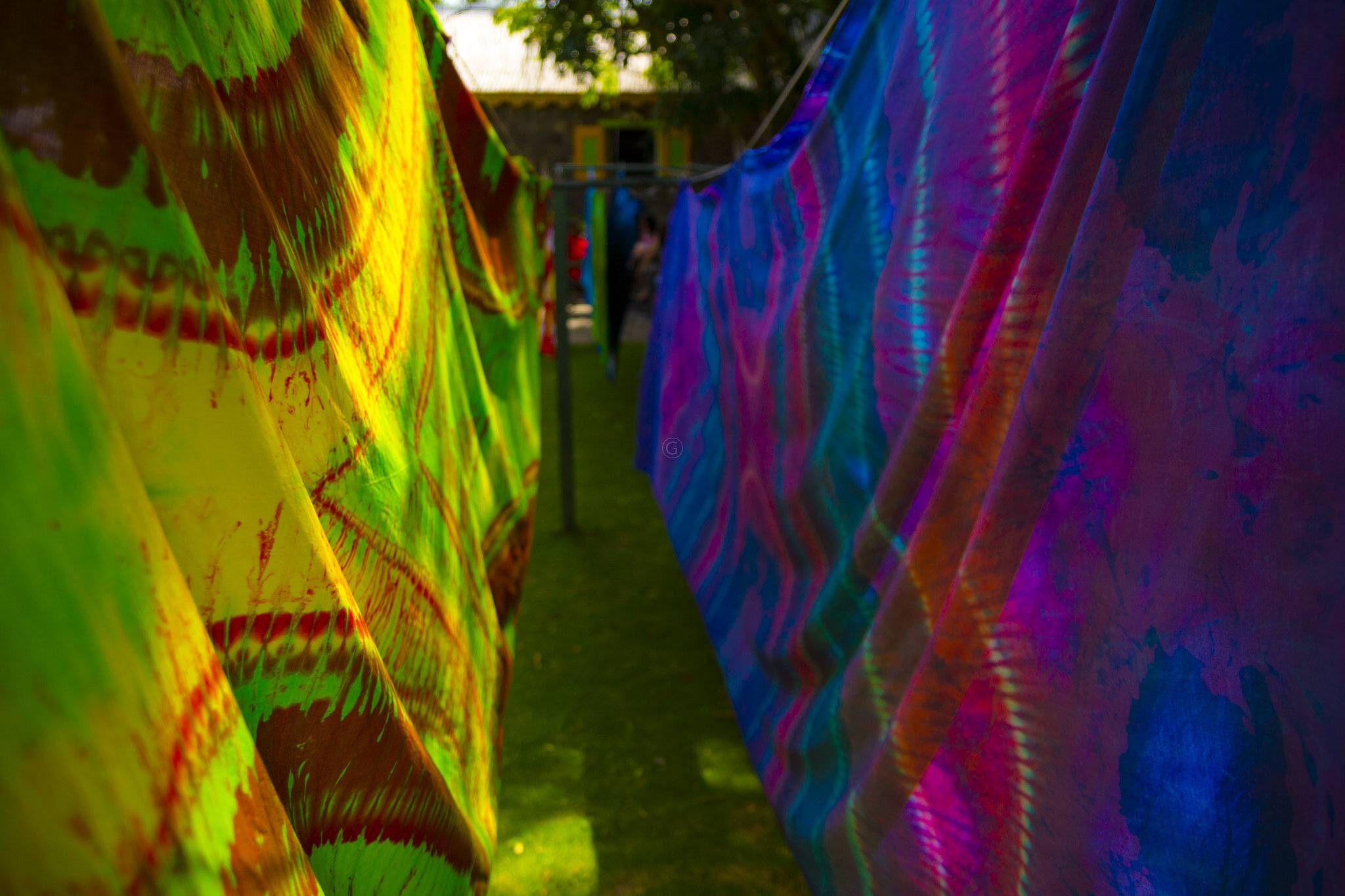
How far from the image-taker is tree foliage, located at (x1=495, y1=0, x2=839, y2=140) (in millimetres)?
5398

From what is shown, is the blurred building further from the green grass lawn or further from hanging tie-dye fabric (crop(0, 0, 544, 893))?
hanging tie-dye fabric (crop(0, 0, 544, 893))

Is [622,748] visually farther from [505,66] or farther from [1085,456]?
[505,66]

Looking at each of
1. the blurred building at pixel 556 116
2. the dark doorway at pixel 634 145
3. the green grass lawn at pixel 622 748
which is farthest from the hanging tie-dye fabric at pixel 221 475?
the dark doorway at pixel 634 145

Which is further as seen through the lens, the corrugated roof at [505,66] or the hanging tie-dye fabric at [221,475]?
the corrugated roof at [505,66]

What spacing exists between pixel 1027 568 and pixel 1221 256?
12.5 inches

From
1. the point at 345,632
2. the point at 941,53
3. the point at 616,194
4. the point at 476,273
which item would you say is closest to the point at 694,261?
the point at 476,273

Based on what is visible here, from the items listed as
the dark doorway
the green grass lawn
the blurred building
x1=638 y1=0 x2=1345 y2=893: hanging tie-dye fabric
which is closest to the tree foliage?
the blurred building

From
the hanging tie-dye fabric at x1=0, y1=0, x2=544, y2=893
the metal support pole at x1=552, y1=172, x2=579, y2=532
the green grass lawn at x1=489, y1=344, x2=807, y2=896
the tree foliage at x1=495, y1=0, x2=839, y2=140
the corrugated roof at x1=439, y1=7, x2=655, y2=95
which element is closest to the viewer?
the hanging tie-dye fabric at x1=0, y1=0, x2=544, y2=893

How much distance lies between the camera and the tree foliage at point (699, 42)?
213 inches

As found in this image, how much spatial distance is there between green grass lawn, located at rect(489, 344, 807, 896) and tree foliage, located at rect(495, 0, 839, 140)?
3944 millimetres

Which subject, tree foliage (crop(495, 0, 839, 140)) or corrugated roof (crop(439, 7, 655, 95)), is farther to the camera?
corrugated roof (crop(439, 7, 655, 95))

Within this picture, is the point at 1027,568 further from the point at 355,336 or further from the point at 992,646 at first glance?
the point at 355,336

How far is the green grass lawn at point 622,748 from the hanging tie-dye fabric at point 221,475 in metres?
0.70

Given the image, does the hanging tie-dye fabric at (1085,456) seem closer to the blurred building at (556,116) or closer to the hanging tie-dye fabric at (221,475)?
the hanging tie-dye fabric at (221,475)
